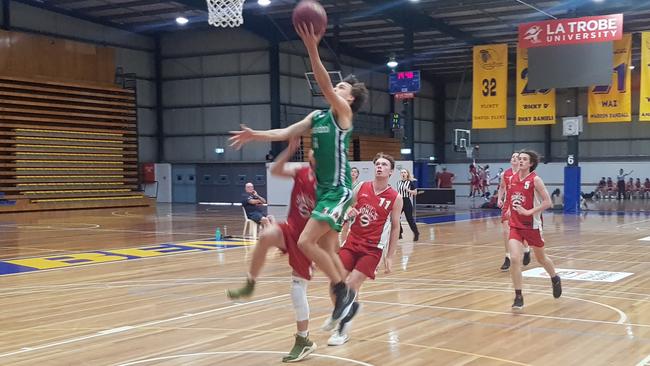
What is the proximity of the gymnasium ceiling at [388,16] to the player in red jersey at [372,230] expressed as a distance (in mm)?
20592

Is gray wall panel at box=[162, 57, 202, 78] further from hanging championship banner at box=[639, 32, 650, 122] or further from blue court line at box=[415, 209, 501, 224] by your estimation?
hanging championship banner at box=[639, 32, 650, 122]

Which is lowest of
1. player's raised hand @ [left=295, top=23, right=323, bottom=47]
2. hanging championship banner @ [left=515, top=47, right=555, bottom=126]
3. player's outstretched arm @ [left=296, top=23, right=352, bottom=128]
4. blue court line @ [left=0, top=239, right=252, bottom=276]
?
blue court line @ [left=0, top=239, right=252, bottom=276]

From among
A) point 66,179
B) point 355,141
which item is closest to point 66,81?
point 66,179

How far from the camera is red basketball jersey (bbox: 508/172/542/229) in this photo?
781cm

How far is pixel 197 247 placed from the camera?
14.6 m

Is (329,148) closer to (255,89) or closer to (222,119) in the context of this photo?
(255,89)

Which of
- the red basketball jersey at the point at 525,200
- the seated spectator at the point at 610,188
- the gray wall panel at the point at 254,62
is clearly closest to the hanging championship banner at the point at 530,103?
the gray wall panel at the point at 254,62

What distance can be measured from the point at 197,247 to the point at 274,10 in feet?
59.8

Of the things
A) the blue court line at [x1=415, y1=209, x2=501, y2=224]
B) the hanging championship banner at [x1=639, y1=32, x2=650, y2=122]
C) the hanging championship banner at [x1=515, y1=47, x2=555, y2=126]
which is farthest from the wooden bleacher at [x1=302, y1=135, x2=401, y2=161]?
the hanging championship banner at [x1=639, y1=32, x2=650, y2=122]

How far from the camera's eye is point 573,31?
73.6 feet

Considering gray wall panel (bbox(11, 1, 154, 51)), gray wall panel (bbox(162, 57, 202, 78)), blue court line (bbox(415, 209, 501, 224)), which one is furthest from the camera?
gray wall panel (bbox(162, 57, 202, 78))

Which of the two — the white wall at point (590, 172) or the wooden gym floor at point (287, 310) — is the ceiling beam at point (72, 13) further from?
the white wall at point (590, 172)

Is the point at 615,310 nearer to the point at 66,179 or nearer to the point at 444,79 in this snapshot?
the point at 66,179

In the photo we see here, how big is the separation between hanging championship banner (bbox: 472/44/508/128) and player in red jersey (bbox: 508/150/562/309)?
19.2 m
